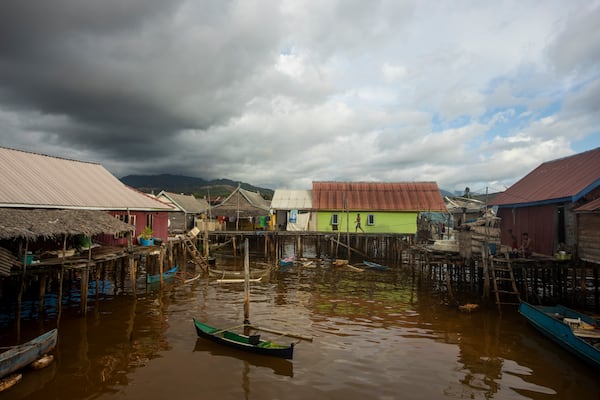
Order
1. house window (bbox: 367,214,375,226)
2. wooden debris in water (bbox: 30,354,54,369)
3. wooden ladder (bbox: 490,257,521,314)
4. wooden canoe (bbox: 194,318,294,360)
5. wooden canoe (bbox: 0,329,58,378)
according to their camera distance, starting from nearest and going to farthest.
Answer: wooden canoe (bbox: 0,329,58,378) < wooden debris in water (bbox: 30,354,54,369) < wooden canoe (bbox: 194,318,294,360) < wooden ladder (bbox: 490,257,521,314) < house window (bbox: 367,214,375,226)

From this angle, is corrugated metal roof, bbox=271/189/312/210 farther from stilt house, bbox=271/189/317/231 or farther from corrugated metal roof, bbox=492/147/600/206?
corrugated metal roof, bbox=492/147/600/206

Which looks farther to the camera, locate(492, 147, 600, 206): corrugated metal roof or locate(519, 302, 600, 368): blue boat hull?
locate(492, 147, 600, 206): corrugated metal roof

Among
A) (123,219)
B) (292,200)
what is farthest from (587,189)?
(123,219)

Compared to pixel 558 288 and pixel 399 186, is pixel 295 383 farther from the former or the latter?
pixel 399 186

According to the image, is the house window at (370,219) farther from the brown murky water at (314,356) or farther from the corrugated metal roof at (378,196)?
the brown murky water at (314,356)

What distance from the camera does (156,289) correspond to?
22391 millimetres

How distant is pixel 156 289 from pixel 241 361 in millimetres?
12225

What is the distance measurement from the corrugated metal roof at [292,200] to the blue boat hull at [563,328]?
23978 millimetres

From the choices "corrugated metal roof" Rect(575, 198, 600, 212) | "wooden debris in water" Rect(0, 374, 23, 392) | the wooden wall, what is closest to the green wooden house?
the wooden wall

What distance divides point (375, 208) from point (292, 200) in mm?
8862

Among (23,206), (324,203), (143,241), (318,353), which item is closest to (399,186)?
(324,203)

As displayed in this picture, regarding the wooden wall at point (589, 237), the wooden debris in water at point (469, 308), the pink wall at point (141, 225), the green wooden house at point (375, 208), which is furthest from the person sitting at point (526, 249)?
the pink wall at point (141, 225)

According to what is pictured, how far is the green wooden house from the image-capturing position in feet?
121

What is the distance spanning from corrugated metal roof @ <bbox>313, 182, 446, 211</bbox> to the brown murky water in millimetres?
17709
